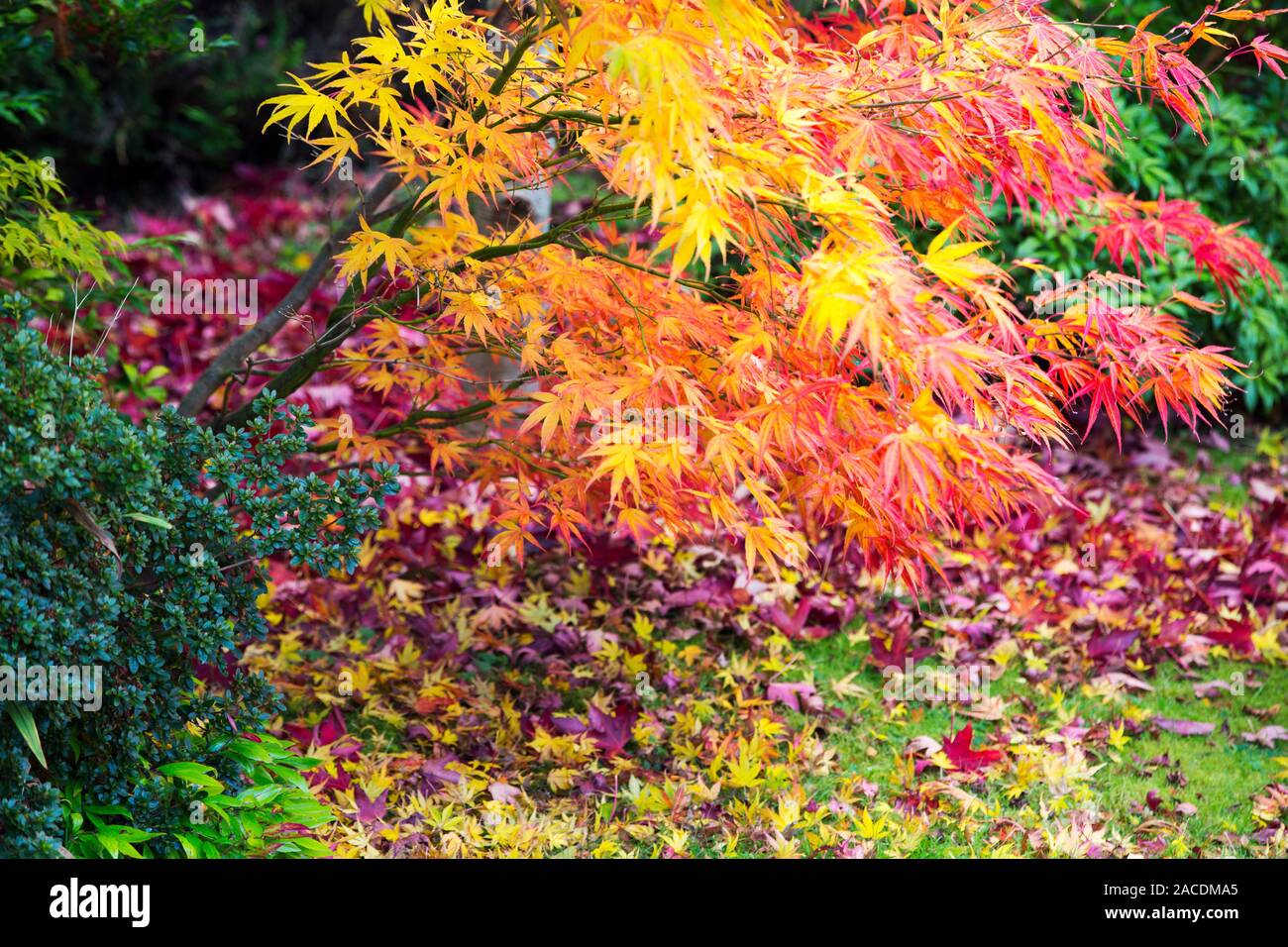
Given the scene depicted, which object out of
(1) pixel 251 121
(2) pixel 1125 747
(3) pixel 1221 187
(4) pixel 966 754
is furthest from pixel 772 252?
(1) pixel 251 121

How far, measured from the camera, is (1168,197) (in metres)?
5.25

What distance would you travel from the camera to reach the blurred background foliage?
3.93m

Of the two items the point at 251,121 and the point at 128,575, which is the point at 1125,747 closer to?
the point at 128,575

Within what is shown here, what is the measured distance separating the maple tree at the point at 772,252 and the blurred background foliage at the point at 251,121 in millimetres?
413

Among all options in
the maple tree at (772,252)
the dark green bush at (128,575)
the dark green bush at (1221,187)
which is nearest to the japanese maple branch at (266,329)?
the maple tree at (772,252)

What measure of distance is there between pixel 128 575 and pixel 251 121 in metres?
7.21

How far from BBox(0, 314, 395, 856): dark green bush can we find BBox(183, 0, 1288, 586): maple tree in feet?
1.59

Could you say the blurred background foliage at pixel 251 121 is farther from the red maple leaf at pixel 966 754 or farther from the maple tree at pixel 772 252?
the red maple leaf at pixel 966 754

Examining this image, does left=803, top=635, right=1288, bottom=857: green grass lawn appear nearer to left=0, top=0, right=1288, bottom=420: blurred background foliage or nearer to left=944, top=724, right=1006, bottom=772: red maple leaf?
left=944, top=724, right=1006, bottom=772: red maple leaf

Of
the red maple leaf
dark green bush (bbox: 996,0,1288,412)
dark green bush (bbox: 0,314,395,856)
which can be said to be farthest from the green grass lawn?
dark green bush (bbox: 996,0,1288,412)

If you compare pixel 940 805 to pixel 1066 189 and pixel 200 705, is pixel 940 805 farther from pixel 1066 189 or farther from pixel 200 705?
pixel 200 705

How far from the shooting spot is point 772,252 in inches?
105
